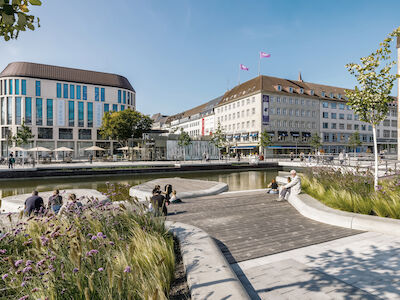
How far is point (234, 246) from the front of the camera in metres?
5.37

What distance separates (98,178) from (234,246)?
77.8ft

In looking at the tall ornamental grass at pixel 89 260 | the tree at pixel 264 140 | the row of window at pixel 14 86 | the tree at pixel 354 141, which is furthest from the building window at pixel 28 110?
the tree at pixel 354 141

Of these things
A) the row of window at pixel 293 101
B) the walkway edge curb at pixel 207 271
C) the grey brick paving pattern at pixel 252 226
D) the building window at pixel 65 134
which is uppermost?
the row of window at pixel 293 101

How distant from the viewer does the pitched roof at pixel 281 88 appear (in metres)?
62.1

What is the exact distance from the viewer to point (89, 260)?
8.52 feet

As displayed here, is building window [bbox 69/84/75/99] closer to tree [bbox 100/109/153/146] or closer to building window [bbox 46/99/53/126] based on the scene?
building window [bbox 46/99/53/126]

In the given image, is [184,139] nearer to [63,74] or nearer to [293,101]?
[293,101]

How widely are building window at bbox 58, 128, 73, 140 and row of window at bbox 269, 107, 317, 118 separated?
49508 millimetres

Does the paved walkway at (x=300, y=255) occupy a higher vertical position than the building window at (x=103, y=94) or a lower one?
lower

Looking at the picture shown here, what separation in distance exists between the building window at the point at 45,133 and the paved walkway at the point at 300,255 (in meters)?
62.5

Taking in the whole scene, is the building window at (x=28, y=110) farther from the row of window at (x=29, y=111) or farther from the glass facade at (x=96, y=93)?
the glass facade at (x=96, y=93)

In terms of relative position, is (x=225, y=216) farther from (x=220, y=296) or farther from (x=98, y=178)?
(x=98, y=178)

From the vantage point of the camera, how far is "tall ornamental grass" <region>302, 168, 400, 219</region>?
682cm

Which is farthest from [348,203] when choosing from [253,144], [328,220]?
[253,144]
